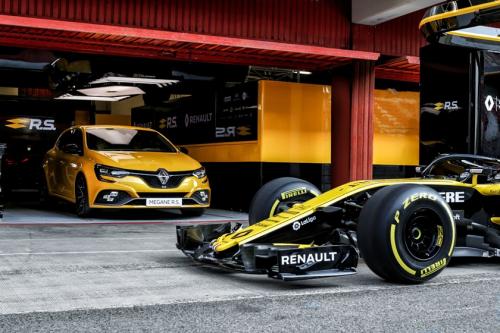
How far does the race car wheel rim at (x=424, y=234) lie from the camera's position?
5.31 m

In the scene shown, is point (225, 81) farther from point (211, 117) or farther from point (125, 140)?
point (125, 140)

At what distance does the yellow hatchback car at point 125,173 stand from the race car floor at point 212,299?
3.67 metres

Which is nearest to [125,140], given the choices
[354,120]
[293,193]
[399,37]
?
[354,120]

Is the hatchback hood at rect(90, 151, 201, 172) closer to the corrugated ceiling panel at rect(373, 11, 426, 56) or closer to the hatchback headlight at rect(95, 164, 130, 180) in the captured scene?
the hatchback headlight at rect(95, 164, 130, 180)

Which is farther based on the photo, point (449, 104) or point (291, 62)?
point (291, 62)

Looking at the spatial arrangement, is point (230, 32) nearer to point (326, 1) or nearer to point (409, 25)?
point (326, 1)

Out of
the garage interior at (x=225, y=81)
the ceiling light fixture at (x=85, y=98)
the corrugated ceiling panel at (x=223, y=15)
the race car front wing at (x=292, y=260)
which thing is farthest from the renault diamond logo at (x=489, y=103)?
the ceiling light fixture at (x=85, y=98)

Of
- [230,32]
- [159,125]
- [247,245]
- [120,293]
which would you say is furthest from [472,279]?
[159,125]

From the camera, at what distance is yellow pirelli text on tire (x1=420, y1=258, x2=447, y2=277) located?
5.25 meters

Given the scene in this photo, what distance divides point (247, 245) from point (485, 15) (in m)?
2.63

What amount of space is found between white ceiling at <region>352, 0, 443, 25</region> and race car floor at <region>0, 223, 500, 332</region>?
5.98 meters

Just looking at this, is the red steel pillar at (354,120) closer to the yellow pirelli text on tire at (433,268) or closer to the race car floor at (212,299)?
the race car floor at (212,299)

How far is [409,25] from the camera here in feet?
42.8

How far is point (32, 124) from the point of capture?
16.3 metres
